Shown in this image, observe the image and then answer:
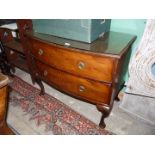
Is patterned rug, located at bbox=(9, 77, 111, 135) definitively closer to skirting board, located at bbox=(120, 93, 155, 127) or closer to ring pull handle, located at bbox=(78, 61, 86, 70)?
skirting board, located at bbox=(120, 93, 155, 127)

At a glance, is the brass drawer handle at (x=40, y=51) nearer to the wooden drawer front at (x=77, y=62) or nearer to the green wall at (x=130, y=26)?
the wooden drawer front at (x=77, y=62)

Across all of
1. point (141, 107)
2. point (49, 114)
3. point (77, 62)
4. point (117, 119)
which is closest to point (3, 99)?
point (77, 62)

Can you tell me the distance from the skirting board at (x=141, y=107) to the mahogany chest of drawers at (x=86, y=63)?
12.6 inches

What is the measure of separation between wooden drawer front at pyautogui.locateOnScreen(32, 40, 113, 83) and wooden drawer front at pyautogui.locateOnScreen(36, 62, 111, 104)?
0.22 ft

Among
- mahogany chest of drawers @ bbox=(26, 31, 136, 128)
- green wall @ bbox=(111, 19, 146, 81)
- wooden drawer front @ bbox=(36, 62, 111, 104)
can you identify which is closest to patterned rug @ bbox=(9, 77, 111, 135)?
mahogany chest of drawers @ bbox=(26, 31, 136, 128)

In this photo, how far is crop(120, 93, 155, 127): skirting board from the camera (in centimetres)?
145

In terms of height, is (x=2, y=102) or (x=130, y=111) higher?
(x=2, y=102)

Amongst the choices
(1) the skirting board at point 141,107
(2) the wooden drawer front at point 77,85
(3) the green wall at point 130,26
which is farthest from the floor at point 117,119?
(3) the green wall at point 130,26

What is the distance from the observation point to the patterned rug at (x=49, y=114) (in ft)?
5.00
